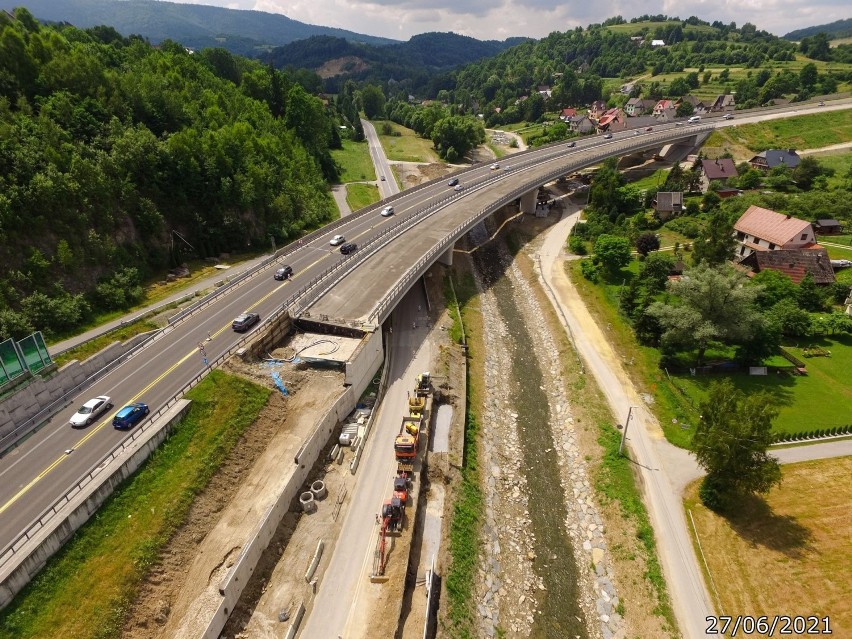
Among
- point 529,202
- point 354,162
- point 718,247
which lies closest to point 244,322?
point 718,247

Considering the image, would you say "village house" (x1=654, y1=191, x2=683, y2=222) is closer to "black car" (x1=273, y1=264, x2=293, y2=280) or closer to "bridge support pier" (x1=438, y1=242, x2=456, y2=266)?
"bridge support pier" (x1=438, y1=242, x2=456, y2=266)

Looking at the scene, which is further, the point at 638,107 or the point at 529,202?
the point at 638,107

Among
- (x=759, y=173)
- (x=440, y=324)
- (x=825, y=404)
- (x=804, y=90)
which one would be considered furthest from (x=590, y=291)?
(x=804, y=90)

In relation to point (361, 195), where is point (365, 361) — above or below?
below

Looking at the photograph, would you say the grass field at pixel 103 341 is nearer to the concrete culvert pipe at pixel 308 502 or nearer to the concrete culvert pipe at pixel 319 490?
the concrete culvert pipe at pixel 308 502

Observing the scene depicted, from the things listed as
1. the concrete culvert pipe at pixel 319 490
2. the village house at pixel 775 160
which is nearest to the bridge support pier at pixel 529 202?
the village house at pixel 775 160

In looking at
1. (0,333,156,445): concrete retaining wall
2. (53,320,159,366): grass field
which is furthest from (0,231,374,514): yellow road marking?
(53,320,159,366): grass field

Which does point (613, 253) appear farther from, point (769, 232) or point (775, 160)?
point (775, 160)
